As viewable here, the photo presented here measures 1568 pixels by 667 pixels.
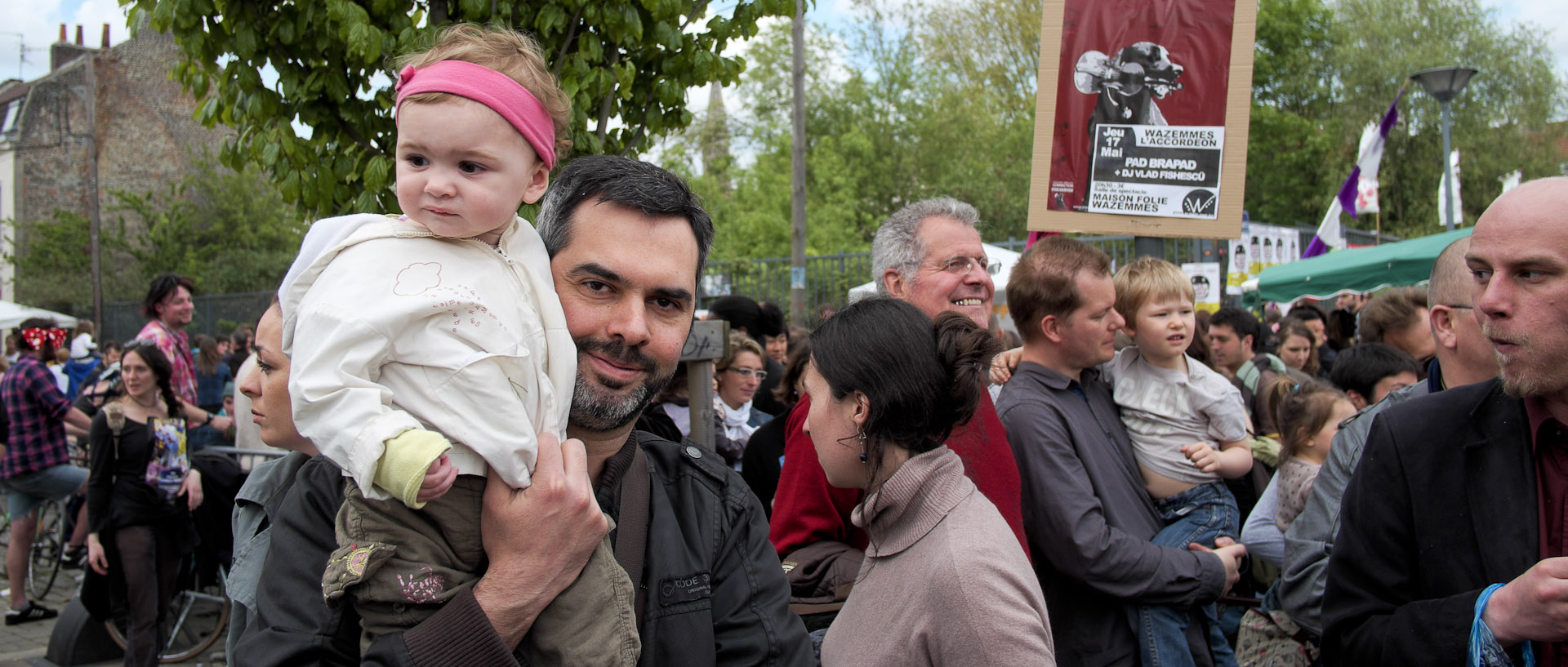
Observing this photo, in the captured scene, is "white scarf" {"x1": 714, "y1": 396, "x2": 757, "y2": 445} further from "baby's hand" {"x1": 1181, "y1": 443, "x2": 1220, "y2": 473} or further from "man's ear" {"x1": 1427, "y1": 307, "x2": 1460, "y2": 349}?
"man's ear" {"x1": 1427, "y1": 307, "x2": 1460, "y2": 349}

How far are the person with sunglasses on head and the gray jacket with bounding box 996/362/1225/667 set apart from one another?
25.3 ft

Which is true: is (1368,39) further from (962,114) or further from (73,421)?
(73,421)

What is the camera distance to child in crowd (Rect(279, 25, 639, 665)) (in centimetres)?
158

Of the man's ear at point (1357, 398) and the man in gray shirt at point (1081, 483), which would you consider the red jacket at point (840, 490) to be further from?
the man's ear at point (1357, 398)

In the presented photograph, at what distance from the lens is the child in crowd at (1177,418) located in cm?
342

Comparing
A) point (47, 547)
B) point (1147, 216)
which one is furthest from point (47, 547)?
point (1147, 216)

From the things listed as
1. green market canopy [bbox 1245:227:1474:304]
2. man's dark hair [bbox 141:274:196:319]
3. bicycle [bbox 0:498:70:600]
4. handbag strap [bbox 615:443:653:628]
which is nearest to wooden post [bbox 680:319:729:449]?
handbag strap [bbox 615:443:653:628]

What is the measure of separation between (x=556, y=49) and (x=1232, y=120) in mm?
2791

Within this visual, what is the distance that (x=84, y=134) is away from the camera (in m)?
34.7

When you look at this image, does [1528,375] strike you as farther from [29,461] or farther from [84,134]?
[84,134]

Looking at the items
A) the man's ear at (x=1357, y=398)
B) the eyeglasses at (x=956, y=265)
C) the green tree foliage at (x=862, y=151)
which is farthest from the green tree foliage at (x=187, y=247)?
the man's ear at (x=1357, y=398)

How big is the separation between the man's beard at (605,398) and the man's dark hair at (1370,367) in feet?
13.6

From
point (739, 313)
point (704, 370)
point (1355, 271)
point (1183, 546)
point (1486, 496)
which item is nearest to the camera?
point (1486, 496)

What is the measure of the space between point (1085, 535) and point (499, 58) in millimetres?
2120
